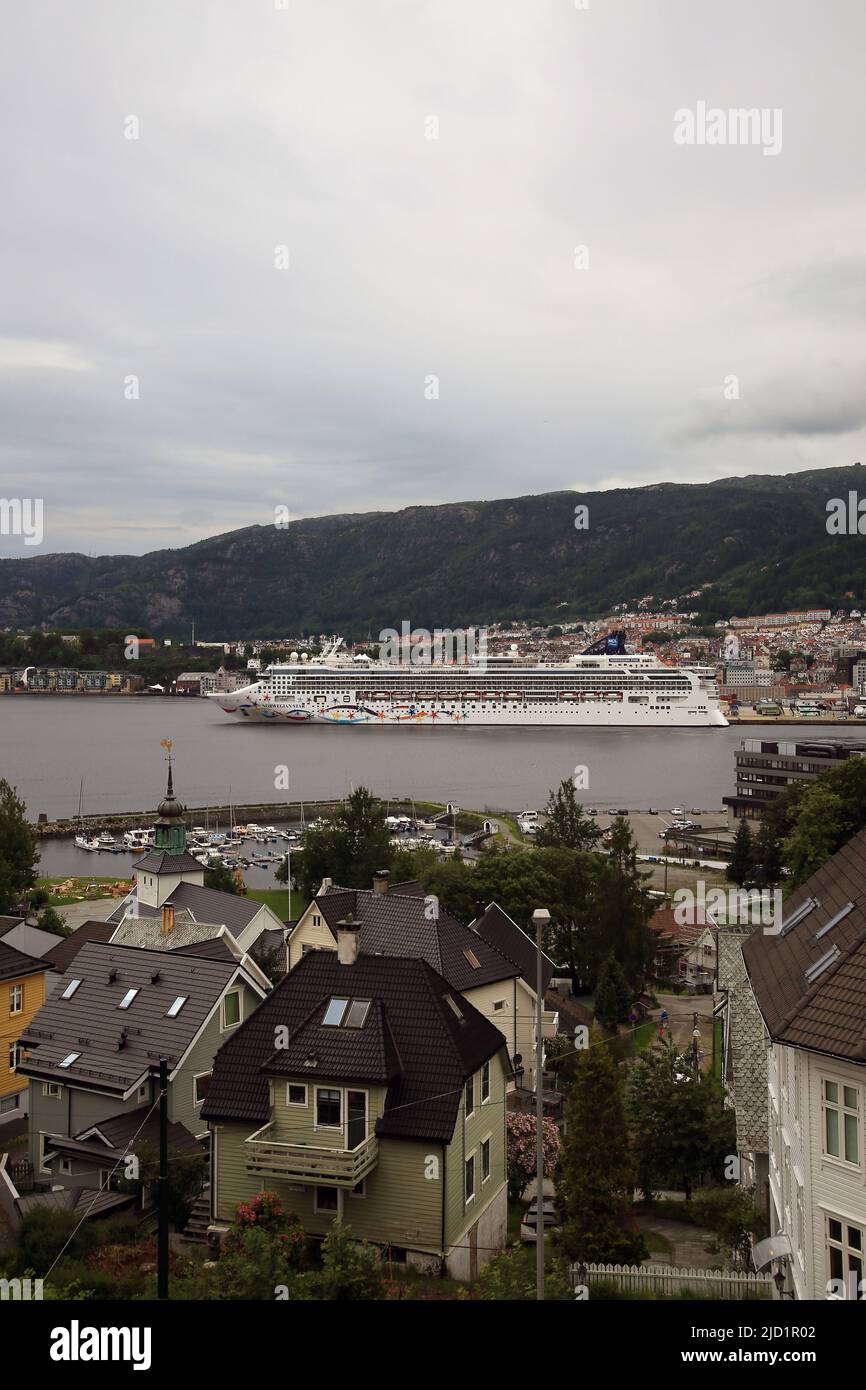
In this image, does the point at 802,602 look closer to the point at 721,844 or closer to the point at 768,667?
the point at 768,667

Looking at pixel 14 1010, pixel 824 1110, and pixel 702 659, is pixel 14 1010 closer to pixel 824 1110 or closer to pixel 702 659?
pixel 824 1110

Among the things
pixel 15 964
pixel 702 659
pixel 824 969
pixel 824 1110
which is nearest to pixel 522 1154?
pixel 824 969

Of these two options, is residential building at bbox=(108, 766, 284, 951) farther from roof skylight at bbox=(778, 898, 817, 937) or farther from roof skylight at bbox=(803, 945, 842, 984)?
roof skylight at bbox=(803, 945, 842, 984)

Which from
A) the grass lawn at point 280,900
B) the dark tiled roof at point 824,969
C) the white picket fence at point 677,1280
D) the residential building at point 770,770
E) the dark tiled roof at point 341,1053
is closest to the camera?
the dark tiled roof at point 824,969

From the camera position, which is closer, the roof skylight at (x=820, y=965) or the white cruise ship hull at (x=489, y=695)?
the roof skylight at (x=820, y=965)

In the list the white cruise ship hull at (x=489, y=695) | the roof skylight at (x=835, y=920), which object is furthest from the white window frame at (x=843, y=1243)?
the white cruise ship hull at (x=489, y=695)

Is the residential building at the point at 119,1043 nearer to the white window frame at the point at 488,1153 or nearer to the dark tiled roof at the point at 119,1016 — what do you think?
the dark tiled roof at the point at 119,1016
